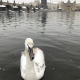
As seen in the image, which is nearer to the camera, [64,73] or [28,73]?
[28,73]

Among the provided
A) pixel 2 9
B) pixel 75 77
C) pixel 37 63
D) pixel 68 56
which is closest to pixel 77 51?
pixel 68 56

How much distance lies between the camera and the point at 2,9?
88.1 meters

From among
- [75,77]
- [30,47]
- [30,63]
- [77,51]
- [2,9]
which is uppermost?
[2,9]

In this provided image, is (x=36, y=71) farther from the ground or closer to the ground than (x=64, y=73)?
farther from the ground

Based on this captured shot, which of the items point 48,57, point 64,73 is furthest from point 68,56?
point 64,73

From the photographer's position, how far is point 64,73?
18.0ft

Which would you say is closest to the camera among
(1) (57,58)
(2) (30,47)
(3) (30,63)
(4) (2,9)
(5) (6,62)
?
(2) (30,47)

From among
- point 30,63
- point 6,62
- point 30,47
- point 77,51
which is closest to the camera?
point 30,47

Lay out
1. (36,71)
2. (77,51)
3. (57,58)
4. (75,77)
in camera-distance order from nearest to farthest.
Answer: (36,71) < (75,77) < (57,58) < (77,51)

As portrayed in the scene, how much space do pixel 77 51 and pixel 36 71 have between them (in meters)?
4.45

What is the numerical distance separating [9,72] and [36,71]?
5.87 feet

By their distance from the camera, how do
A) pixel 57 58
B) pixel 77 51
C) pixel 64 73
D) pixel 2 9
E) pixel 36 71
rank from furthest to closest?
pixel 2 9, pixel 77 51, pixel 57 58, pixel 64 73, pixel 36 71

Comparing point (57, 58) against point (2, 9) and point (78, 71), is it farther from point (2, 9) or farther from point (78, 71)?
point (2, 9)

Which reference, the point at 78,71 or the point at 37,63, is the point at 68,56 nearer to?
the point at 78,71
